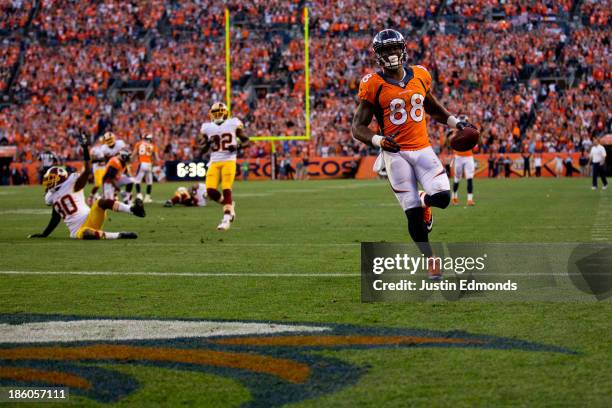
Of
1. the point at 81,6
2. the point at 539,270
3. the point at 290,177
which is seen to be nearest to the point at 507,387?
the point at 539,270

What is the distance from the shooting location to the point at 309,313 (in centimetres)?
612

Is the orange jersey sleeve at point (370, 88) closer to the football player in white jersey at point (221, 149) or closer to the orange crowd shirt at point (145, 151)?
the football player in white jersey at point (221, 149)

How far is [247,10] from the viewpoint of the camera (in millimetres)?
47625

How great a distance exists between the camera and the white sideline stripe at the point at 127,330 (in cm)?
531

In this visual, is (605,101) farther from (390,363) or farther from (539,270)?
(390,363)

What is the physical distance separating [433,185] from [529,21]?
3904 centimetres

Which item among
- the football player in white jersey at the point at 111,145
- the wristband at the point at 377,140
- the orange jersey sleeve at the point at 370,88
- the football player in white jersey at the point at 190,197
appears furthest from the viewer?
the football player in white jersey at the point at 190,197

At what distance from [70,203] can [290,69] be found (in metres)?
33.0

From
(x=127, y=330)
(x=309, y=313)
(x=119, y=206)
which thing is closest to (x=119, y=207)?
(x=119, y=206)

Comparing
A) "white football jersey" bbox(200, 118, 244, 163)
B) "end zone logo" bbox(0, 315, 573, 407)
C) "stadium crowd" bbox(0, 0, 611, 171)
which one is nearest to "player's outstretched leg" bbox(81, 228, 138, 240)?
"white football jersey" bbox(200, 118, 244, 163)

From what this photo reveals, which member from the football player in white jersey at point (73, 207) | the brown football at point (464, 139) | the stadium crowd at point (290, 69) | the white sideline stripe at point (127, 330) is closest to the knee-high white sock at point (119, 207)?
the football player in white jersey at point (73, 207)

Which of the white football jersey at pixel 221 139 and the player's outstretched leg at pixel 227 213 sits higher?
the white football jersey at pixel 221 139

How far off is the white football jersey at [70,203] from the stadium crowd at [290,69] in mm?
29802

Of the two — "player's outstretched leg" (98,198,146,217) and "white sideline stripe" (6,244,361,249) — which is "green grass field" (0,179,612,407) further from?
"player's outstretched leg" (98,198,146,217)
